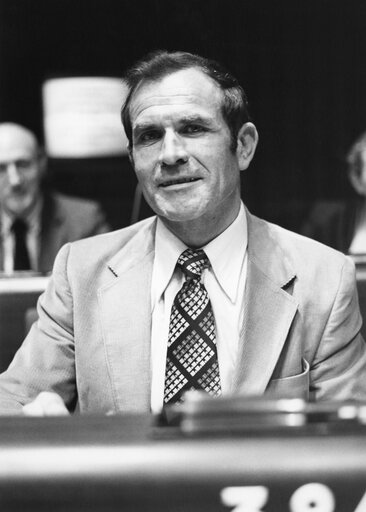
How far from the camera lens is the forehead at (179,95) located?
1.50m

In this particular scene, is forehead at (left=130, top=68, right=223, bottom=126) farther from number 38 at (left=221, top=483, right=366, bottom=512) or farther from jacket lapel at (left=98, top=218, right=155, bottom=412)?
number 38 at (left=221, top=483, right=366, bottom=512)

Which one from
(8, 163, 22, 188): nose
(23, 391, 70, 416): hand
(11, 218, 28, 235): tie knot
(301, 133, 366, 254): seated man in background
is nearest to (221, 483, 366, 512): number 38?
(23, 391, 70, 416): hand

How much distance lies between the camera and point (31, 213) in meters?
2.47

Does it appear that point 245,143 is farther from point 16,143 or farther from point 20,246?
point 16,143

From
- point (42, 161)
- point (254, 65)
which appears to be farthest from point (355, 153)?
point (42, 161)

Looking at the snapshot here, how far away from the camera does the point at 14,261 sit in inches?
93.4

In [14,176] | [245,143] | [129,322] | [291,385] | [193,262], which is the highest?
[245,143]

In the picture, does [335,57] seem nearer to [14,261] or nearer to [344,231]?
[344,231]

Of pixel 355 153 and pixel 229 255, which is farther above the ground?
pixel 355 153

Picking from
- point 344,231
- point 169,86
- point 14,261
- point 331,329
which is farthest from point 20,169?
point 331,329

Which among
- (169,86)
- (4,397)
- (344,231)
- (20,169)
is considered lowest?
(4,397)

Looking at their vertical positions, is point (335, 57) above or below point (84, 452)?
above

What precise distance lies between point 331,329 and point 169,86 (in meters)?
0.55

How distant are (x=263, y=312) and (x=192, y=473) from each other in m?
0.89
